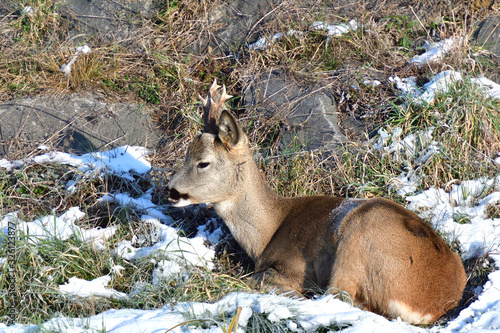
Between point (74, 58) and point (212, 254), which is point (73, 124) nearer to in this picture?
point (74, 58)

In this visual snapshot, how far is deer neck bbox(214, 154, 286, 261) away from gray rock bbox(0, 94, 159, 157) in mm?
2326

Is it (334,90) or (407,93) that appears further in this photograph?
(334,90)

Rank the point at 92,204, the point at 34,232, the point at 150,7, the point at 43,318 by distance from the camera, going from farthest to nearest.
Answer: the point at 150,7 < the point at 92,204 < the point at 34,232 < the point at 43,318

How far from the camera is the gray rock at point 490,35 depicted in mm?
7014

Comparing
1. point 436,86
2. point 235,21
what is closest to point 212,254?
point 436,86

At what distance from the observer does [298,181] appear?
580 centimetres

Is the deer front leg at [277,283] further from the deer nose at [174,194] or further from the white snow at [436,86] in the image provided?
the white snow at [436,86]

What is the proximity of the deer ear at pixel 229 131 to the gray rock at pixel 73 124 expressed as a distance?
2379 mm

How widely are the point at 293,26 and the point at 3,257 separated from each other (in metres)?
4.83

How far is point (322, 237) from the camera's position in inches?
174

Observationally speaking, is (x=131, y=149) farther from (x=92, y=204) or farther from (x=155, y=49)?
(x=155, y=49)

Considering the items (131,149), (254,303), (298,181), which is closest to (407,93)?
(298,181)

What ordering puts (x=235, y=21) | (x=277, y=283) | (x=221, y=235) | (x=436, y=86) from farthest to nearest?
(x=235, y=21)
(x=436, y=86)
(x=221, y=235)
(x=277, y=283)

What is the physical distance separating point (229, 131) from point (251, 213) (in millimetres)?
776
